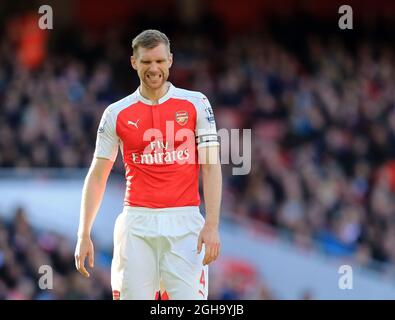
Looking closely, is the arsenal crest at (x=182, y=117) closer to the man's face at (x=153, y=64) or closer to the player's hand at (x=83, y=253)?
the man's face at (x=153, y=64)

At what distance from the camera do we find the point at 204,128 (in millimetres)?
A: 6859

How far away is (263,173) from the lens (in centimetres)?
1791

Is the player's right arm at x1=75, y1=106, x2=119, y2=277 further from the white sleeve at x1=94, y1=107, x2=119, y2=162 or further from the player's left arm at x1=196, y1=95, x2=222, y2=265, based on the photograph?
the player's left arm at x1=196, y1=95, x2=222, y2=265

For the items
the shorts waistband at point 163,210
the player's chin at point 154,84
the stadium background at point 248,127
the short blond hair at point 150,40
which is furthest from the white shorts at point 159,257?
the stadium background at point 248,127

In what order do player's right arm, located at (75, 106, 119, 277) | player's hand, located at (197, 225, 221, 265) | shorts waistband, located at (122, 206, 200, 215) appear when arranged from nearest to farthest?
player's hand, located at (197, 225, 221, 265)
shorts waistband, located at (122, 206, 200, 215)
player's right arm, located at (75, 106, 119, 277)

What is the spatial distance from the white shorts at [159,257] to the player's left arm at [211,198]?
0.13 meters

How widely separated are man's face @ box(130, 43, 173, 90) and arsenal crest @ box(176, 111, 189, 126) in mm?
214

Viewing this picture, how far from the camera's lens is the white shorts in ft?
22.0

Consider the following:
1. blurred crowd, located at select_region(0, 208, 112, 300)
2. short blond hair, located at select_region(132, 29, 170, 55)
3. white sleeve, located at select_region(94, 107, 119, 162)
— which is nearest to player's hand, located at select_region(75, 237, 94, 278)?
white sleeve, located at select_region(94, 107, 119, 162)

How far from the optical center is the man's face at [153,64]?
6660mm

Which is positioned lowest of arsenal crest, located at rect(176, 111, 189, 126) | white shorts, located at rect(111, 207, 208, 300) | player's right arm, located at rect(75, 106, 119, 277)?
white shorts, located at rect(111, 207, 208, 300)

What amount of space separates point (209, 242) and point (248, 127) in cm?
1270

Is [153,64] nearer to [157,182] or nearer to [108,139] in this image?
[108,139]
